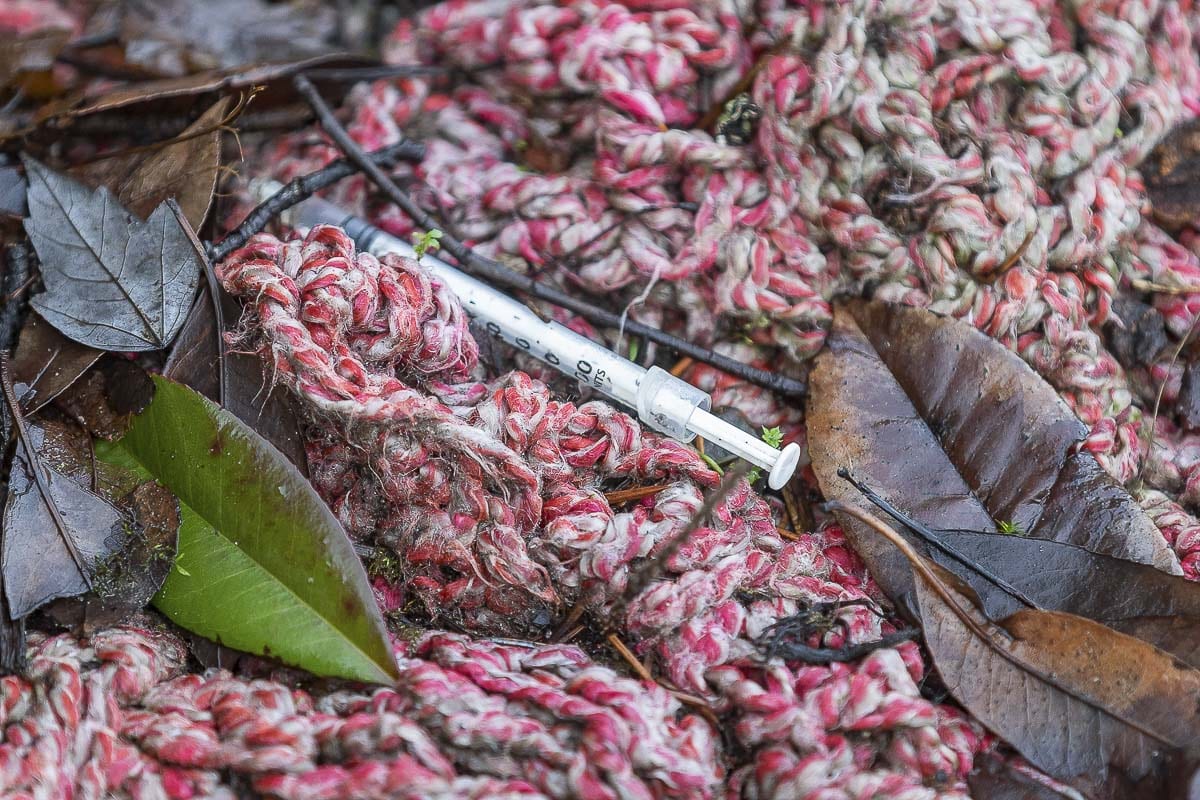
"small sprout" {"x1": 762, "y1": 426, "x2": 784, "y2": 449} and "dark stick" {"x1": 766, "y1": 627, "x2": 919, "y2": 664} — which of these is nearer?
"dark stick" {"x1": 766, "y1": 627, "x2": 919, "y2": 664}

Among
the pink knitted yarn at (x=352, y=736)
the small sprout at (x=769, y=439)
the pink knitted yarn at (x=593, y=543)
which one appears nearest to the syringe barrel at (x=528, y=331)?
the pink knitted yarn at (x=593, y=543)

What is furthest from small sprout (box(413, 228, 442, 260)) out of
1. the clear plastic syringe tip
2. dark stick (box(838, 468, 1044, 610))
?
dark stick (box(838, 468, 1044, 610))

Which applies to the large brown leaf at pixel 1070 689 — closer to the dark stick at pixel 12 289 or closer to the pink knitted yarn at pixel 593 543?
the pink knitted yarn at pixel 593 543

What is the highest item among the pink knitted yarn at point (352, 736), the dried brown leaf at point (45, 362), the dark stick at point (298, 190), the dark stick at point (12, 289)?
the dark stick at point (298, 190)

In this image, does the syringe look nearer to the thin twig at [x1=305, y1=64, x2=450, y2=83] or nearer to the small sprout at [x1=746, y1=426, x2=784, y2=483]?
the small sprout at [x1=746, y1=426, x2=784, y2=483]

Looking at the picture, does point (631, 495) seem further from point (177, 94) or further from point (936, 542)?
point (177, 94)
